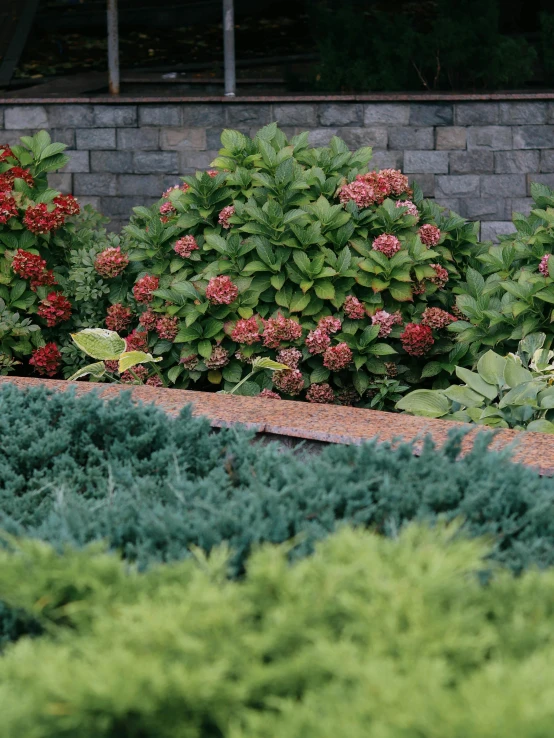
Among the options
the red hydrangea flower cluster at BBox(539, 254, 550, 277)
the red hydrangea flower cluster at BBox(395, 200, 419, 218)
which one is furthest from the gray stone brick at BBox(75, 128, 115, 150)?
the red hydrangea flower cluster at BBox(539, 254, 550, 277)

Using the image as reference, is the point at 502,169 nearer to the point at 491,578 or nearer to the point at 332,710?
the point at 491,578

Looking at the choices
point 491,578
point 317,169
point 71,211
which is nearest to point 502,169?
point 317,169

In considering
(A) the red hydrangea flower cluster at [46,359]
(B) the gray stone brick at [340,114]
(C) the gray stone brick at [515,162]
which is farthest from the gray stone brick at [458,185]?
(A) the red hydrangea flower cluster at [46,359]

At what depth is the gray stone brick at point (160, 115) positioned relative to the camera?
272 inches

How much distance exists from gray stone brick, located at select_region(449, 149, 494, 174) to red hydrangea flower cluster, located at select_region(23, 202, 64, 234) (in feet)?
11.4

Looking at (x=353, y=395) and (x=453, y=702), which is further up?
(x=453, y=702)

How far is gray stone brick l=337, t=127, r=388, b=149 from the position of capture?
22.3ft

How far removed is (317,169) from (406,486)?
2335mm

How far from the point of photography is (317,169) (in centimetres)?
404

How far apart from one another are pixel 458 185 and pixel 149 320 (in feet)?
11.7

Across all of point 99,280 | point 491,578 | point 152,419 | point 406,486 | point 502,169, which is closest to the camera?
point 491,578

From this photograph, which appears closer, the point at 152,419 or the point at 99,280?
the point at 152,419

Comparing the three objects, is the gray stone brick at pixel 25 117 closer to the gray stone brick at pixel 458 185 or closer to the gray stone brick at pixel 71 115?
the gray stone brick at pixel 71 115

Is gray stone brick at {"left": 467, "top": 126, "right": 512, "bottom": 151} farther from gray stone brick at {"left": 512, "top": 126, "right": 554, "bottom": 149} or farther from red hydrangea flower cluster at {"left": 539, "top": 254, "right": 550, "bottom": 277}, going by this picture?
red hydrangea flower cluster at {"left": 539, "top": 254, "right": 550, "bottom": 277}
